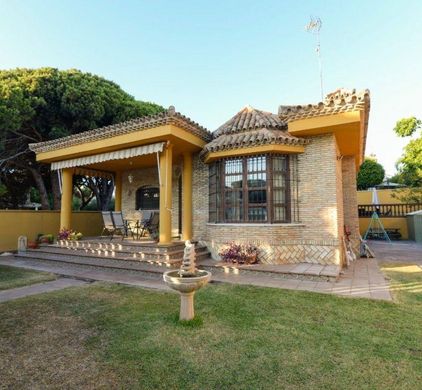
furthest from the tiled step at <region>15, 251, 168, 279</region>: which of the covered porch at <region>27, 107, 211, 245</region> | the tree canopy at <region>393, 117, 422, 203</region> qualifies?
the tree canopy at <region>393, 117, 422, 203</region>

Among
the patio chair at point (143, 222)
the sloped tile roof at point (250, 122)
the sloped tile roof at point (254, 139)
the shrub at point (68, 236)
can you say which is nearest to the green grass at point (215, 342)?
the sloped tile roof at point (254, 139)

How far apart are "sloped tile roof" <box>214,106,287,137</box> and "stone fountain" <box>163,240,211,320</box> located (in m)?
6.68

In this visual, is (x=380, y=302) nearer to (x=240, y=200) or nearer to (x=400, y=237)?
(x=240, y=200)

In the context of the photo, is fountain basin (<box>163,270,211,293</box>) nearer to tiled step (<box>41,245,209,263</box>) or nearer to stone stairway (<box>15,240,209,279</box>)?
stone stairway (<box>15,240,209,279</box>)

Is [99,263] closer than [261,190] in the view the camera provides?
No

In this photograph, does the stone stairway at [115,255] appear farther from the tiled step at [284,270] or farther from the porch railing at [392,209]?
the porch railing at [392,209]

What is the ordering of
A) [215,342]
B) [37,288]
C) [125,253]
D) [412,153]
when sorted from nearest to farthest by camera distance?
[215,342] → [37,288] → [125,253] → [412,153]

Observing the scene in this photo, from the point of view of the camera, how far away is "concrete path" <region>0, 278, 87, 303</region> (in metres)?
6.39

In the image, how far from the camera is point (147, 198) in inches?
562

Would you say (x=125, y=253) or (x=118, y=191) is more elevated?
(x=118, y=191)

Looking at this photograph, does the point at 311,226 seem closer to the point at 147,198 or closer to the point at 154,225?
the point at 154,225

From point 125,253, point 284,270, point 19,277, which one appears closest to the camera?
point 284,270

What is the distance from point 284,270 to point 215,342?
15.0 feet

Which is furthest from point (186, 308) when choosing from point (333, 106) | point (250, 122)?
point (250, 122)
